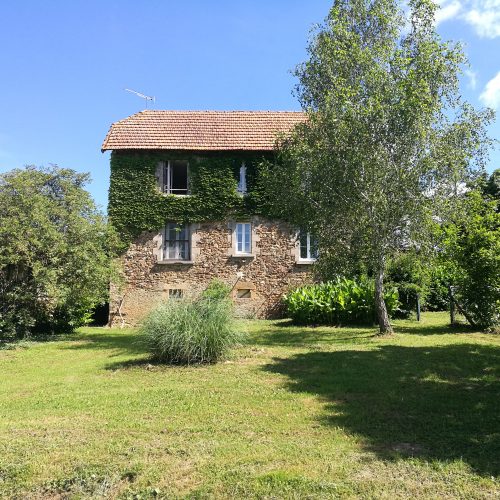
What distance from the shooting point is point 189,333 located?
862cm

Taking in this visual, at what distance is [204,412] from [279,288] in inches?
547

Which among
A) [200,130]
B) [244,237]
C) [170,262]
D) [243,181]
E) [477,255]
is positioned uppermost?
[200,130]

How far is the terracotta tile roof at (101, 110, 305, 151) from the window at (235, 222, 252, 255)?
10.2 feet

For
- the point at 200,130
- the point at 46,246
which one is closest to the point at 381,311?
the point at 46,246

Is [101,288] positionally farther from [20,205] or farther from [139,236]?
[139,236]

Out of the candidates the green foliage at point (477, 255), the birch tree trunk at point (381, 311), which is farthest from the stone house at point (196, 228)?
the green foliage at point (477, 255)

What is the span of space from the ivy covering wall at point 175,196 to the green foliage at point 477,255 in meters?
8.63

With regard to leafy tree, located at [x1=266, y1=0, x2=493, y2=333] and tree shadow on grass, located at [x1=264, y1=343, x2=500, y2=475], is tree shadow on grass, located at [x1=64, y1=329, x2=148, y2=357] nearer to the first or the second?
tree shadow on grass, located at [x1=264, y1=343, x2=500, y2=475]

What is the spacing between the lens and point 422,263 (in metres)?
13.1

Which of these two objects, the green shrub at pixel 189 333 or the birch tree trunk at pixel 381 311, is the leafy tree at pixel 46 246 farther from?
the birch tree trunk at pixel 381 311

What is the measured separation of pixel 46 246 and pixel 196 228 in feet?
25.1

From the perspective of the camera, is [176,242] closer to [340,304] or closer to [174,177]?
[174,177]

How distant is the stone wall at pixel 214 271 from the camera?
19562 mm

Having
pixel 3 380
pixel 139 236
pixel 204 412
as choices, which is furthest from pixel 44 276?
pixel 204 412
